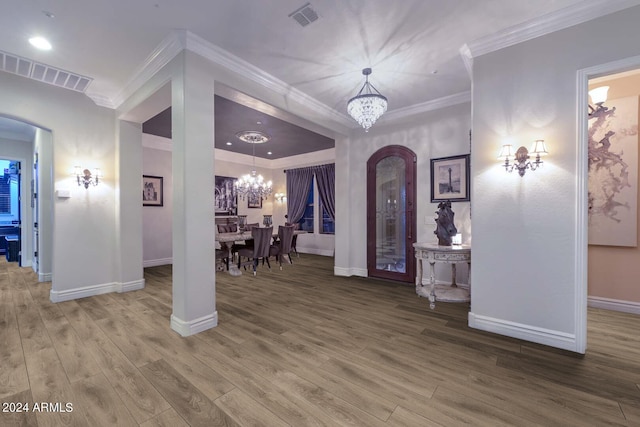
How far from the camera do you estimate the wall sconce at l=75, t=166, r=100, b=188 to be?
397 cm

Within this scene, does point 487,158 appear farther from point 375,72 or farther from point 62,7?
point 62,7

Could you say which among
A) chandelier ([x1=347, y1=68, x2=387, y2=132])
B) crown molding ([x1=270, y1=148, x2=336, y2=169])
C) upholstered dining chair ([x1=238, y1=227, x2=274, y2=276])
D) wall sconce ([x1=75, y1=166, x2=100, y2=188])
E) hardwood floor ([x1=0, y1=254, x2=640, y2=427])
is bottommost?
hardwood floor ([x1=0, y1=254, x2=640, y2=427])

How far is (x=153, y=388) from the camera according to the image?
1.93 m

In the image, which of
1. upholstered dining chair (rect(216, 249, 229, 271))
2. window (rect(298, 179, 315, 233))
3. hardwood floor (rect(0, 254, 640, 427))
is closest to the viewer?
hardwood floor (rect(0, 254, 640, 427))

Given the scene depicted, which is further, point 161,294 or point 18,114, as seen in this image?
point 161,294

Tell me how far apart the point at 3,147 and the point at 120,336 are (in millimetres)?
6304

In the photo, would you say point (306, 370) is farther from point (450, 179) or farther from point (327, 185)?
point (327, 185)

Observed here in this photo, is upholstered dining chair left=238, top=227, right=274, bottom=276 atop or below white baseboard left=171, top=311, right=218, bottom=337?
atop

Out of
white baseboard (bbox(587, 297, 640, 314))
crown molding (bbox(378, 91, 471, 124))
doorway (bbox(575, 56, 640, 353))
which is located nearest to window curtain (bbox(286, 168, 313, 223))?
crown molding (bbox(378, 91, 471, 124))

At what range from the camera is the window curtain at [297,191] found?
8.40 meters

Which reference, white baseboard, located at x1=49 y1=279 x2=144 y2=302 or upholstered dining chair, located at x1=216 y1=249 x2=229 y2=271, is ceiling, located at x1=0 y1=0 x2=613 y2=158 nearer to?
white baseboard, located at x1=49 y1=279 x2=144 y2=302

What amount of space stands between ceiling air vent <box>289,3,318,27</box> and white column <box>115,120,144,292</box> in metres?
3.36

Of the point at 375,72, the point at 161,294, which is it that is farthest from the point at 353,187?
the point at 161,294

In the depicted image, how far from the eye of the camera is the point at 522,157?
8.59 feet
